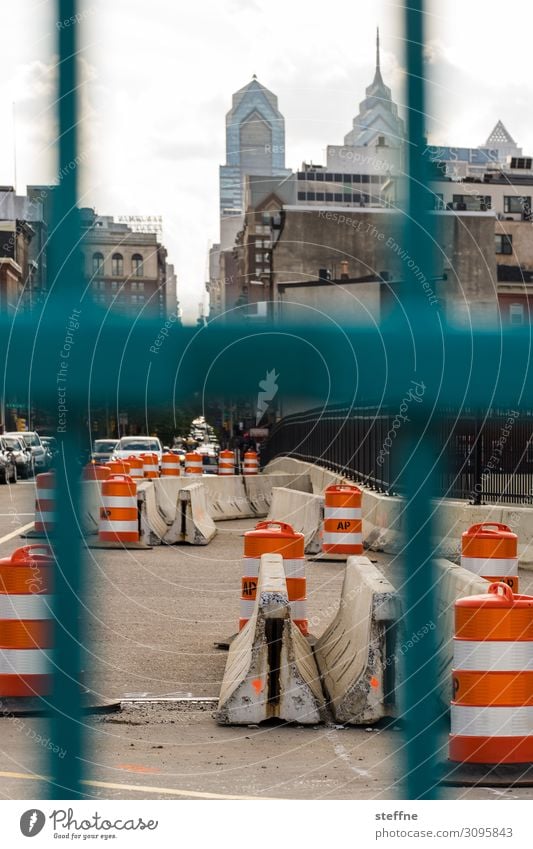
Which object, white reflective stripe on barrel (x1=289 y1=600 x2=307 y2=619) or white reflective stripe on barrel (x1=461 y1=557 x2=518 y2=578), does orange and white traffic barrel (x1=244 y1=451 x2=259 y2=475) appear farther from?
white reflective stripe on barrel (x1=289 y1=600 x2=307 y2=619)

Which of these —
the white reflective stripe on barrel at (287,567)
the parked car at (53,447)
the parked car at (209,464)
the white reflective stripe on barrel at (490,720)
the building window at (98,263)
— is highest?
the building window at (98,263)

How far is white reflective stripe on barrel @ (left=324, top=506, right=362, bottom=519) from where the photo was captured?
18641mm

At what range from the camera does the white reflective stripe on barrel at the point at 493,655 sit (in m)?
6.55

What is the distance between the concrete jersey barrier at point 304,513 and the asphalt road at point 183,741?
21.7 ft

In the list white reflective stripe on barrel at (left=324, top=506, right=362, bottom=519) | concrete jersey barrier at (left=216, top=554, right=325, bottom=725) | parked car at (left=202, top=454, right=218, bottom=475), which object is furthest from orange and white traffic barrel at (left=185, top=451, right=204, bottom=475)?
concrete jersey barrier at (left=216, top=554, right=325, bottom=725)

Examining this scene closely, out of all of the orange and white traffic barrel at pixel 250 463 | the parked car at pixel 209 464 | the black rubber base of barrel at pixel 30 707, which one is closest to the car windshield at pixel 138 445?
the orange and white traffic barrel at pixel 250 463

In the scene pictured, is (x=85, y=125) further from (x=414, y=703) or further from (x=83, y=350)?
(x=414, y=703)

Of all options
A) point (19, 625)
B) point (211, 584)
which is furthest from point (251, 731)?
point (211, 584)

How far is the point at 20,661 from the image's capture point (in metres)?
8.25

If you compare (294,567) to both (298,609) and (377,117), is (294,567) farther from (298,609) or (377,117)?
(377,117)

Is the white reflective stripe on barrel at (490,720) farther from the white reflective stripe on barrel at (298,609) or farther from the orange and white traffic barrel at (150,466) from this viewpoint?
the orange and white traffic barrel at (150,466)

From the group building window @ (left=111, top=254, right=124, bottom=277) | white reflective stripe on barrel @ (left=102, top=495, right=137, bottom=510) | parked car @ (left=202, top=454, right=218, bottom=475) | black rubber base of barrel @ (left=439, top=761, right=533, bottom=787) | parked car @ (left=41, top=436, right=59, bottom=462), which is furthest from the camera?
parked car @ (left=202, top=454, right=218, bottom=475)
